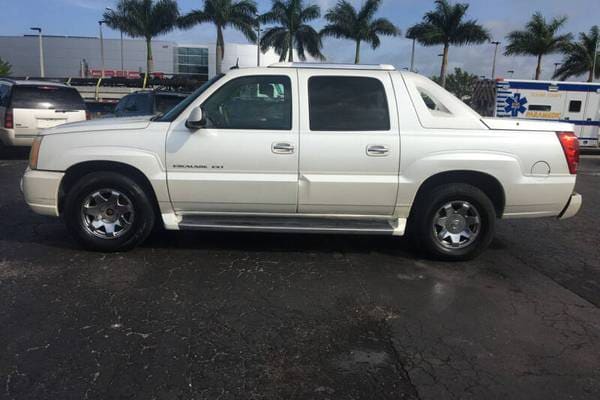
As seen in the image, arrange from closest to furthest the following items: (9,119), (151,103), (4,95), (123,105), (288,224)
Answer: (288,224)
(9,119)
(151,103)
(4,95)
(123,105)

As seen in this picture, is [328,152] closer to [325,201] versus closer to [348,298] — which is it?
[325,201]

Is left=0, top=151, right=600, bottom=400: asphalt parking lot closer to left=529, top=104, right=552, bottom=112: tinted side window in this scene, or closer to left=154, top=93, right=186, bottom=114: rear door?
left=154, top=93, right=186, bottom=114: rear door

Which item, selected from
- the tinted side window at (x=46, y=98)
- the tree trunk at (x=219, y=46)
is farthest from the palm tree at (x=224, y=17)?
the tinted side window at (x=46, y=98)

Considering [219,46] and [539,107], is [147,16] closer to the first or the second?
[219,46]

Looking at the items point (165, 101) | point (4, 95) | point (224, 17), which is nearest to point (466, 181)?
point (165, 101)

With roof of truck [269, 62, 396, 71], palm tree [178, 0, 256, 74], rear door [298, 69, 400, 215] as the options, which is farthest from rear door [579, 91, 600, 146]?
palm tree [178, 0, 256, 74]

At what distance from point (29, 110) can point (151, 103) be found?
2.63m

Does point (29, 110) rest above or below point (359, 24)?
below

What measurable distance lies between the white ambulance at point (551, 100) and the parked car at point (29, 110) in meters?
13.8

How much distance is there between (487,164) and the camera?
4977mm

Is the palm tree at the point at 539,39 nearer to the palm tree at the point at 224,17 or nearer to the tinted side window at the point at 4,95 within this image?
the palm tree at the point at 224,17

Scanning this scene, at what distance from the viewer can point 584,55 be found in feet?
120

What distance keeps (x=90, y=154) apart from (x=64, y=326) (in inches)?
73.8

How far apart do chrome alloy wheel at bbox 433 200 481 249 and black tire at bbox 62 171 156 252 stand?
2826mm
